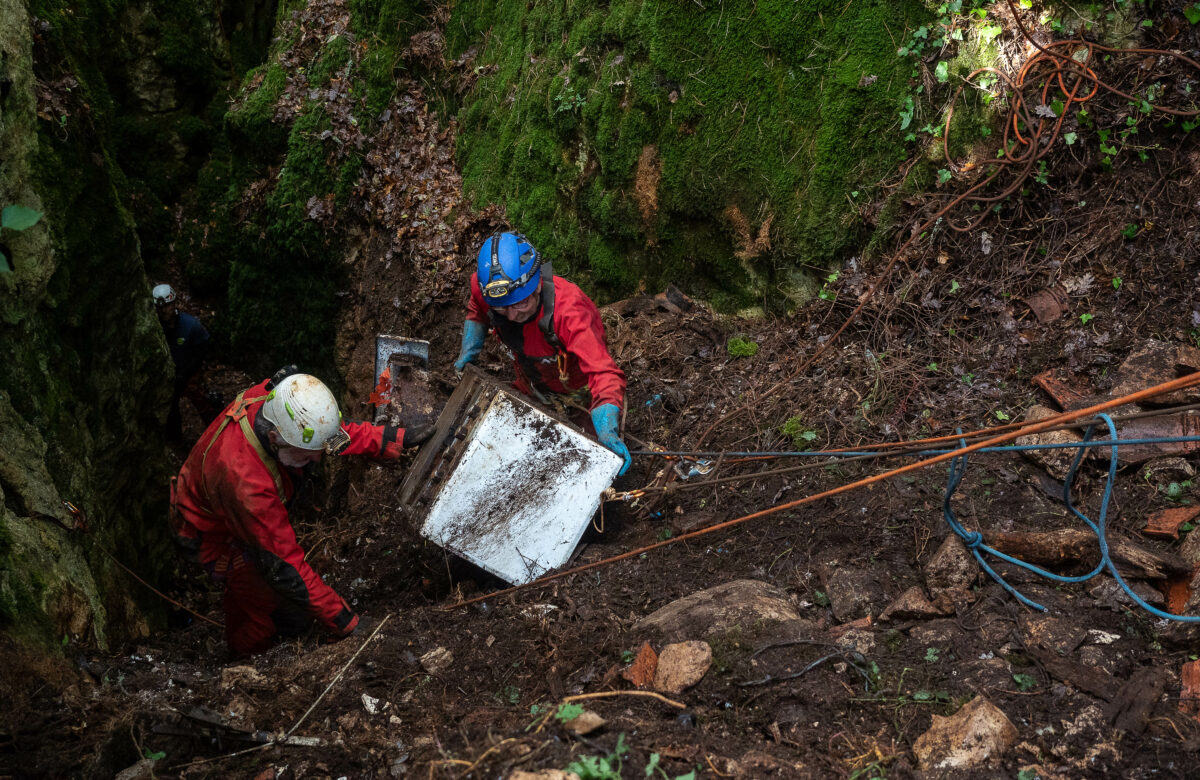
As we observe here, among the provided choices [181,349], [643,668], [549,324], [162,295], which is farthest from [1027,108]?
[181,349]

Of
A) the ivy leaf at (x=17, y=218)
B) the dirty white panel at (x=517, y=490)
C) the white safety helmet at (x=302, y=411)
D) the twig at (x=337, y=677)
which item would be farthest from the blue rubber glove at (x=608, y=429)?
the ivy leaf at (x=17, y=218)

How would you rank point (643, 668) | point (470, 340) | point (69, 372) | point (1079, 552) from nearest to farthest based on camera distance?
point (643, 668) → point (1079, 552) → point (69, 372) → point (470, 340)

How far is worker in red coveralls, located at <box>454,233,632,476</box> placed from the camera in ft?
14.2

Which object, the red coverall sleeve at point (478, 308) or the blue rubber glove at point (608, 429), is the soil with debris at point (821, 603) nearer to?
the blue rubber glove at point (608, 429)

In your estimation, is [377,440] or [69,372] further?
[69,372]

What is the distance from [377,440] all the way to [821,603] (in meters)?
2.63

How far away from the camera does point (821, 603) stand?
370 cm

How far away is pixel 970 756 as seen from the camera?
2672mm

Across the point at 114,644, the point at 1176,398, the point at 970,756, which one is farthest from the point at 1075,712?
the point at 114,644

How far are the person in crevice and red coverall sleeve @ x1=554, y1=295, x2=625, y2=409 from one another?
4453 millimetres

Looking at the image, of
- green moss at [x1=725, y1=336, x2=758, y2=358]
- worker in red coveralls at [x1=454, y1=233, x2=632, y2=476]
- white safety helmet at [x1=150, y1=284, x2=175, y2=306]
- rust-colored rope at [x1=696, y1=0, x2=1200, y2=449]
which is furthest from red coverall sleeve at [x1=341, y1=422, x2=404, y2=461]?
white safety helmet at [x1=150, y1=284, x2=175, y2=306]

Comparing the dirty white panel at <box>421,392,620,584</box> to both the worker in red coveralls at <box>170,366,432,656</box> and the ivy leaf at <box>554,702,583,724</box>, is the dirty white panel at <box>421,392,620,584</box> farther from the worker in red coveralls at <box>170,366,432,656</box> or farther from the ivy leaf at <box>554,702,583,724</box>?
the ivy leaf at <box>554,702,583,724</box>

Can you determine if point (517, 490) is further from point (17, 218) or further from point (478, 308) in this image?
point (17, 218)

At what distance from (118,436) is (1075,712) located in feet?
20.3
